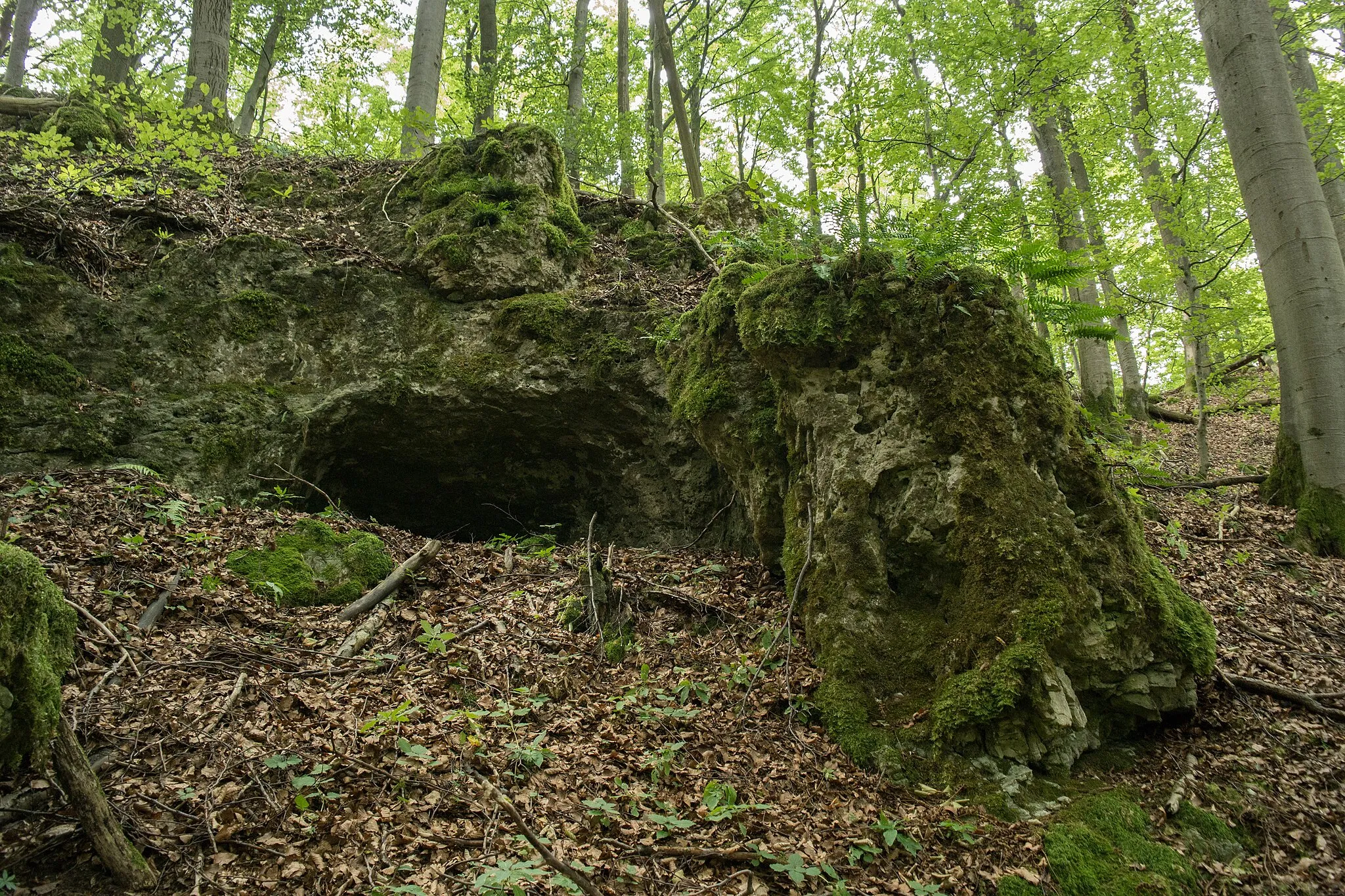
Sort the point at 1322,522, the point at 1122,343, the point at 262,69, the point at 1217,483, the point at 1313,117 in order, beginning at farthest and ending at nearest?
the point at 262,69 < the point at 1122,343 < the point at 1313,117 < the point at 1217,483 < the point at 1322,522

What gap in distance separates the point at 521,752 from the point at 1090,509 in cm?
393

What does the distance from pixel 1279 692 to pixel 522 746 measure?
4750 mm

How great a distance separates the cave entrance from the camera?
7500 mm

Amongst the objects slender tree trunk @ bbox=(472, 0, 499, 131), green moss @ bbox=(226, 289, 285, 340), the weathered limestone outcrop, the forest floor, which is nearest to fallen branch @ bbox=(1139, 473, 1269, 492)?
the forest floor

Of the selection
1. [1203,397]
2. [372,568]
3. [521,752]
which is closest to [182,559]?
[372,568]

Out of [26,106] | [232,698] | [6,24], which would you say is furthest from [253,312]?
[6,24]

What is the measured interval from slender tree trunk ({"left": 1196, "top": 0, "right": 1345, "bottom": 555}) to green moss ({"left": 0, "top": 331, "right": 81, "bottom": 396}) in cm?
1159

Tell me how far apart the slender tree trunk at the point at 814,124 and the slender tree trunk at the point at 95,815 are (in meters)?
5.69

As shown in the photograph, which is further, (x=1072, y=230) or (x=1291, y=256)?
(x=1072, y=230)

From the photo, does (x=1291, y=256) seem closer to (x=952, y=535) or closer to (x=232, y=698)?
(x=952, y=535)

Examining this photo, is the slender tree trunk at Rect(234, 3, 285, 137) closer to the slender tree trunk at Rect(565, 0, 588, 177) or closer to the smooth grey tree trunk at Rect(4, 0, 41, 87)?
the smooth grey tree trunk at Rect(4, 0, 41, 87)

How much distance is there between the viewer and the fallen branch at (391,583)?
520 centimetres

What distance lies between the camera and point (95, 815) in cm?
261

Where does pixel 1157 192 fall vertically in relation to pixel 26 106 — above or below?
below
